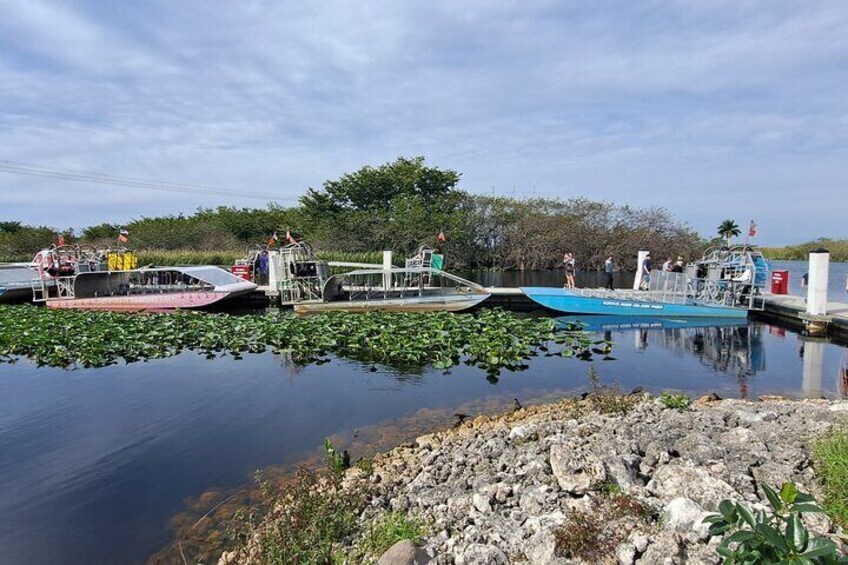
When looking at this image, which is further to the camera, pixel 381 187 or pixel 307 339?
pixel 381 187

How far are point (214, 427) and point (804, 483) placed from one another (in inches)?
330

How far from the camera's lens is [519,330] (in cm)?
1592

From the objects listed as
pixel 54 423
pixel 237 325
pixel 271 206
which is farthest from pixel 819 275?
pixel 271 206

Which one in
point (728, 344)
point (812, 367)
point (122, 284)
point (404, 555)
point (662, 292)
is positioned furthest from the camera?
point (122, 284)

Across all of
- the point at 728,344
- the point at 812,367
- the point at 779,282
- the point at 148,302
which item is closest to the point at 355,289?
the point at 148,302

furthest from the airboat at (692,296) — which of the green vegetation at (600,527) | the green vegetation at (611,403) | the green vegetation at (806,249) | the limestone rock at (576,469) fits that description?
the green vegetation at (806,249)

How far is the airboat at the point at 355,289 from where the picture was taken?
19.3 meters

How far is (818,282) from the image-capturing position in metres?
16.9

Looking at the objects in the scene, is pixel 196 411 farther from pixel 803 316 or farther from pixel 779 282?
pixel 779 282

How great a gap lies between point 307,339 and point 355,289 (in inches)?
261

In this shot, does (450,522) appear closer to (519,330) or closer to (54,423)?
(54,423)

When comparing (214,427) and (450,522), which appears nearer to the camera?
(450,522)

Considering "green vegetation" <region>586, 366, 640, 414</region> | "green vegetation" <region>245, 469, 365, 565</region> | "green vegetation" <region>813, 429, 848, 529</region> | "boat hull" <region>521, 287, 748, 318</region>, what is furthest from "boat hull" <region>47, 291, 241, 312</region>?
"green vegetation" <region>813, 429, 848, 529</region>

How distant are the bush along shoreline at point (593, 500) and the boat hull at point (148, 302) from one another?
16.6 metres
